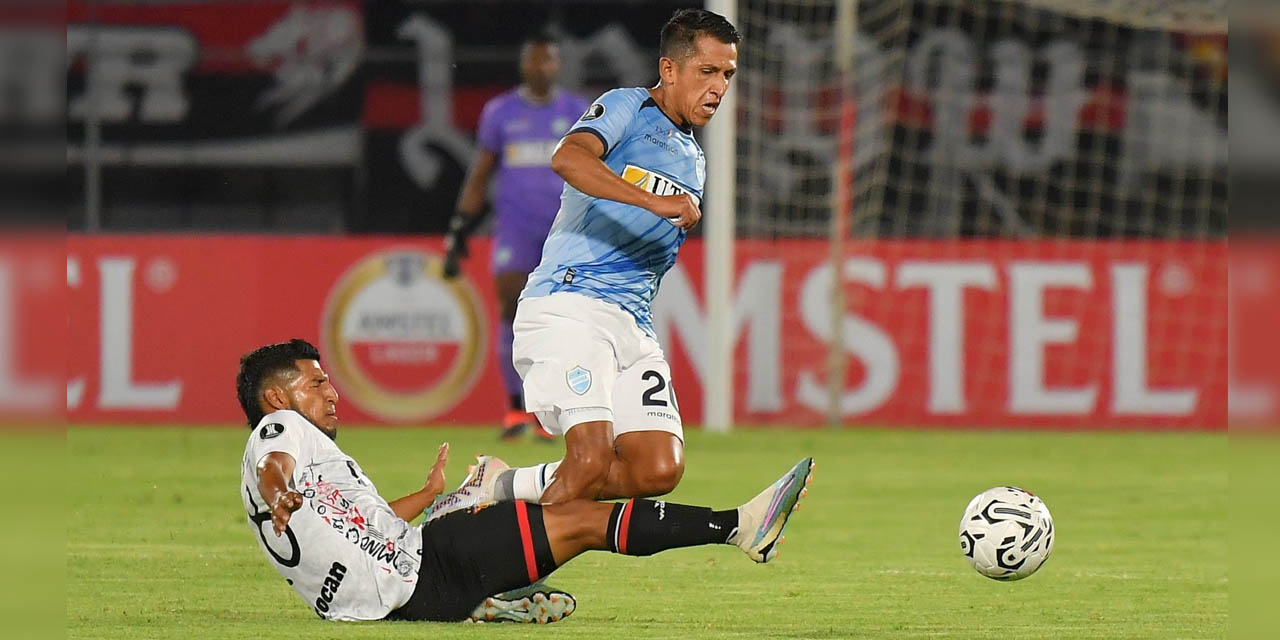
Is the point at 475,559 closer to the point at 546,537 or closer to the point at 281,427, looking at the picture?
the point at 546,537

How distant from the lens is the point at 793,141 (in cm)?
1532

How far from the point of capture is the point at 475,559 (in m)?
5.12

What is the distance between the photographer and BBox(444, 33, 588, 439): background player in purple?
1146 cm

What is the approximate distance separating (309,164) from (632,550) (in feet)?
39.2

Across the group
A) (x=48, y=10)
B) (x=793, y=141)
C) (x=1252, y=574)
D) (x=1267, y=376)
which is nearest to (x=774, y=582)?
(x=1252, y=574)

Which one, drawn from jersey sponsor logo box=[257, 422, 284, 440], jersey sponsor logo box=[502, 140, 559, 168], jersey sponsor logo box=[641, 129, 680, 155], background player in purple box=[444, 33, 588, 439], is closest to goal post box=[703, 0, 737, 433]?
background player in purple box=[444, 33, 588, 439]

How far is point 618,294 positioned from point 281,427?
1.26 metres

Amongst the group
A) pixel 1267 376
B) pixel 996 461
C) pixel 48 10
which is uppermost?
pixel 48 10

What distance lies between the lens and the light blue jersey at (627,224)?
19.4 feet

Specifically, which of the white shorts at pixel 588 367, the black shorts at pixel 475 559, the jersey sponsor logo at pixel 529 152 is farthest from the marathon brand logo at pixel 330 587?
the jersey sponsor logo at pixel 529 152

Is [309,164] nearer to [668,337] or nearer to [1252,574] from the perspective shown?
[668,337]

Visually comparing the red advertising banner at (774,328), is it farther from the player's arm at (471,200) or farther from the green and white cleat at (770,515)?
the green and white cleat at (770,515)

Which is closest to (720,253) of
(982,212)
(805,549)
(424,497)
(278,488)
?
(982,212)

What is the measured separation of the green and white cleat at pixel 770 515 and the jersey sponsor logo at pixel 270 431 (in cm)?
127
